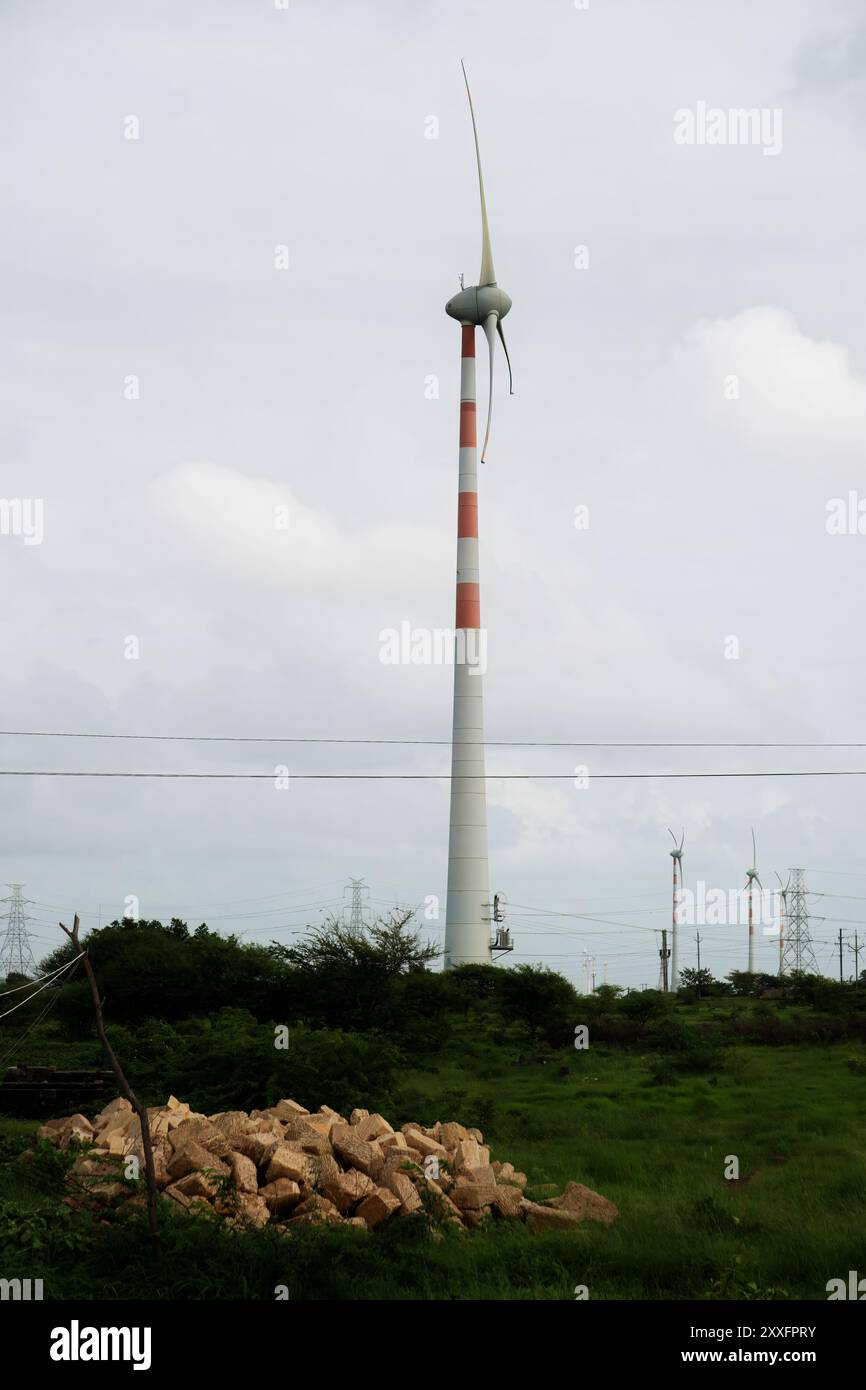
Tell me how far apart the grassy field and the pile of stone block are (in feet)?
1.86

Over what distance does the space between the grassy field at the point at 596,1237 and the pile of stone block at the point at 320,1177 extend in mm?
567

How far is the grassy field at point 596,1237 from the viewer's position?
47.5 feet

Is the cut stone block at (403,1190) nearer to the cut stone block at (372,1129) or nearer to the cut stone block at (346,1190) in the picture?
the cut stone block at (346,1190)

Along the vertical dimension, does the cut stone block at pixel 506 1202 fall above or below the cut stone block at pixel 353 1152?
below

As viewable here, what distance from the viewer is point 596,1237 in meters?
16.2

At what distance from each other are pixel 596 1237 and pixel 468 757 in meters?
44.3

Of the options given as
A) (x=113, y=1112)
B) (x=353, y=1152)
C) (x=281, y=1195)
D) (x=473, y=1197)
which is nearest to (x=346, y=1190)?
(x=281, y=1195)

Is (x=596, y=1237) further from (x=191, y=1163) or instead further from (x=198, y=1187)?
(x=191, y=1163)

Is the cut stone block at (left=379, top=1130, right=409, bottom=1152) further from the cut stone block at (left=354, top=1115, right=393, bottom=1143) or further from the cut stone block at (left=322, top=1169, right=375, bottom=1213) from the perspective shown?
the cut stone block at (left=322, top=1169, right=375, bottom=1213)

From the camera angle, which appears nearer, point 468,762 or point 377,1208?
point 377,1208

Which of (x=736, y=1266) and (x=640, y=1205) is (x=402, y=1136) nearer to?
(x=640, y=1205)

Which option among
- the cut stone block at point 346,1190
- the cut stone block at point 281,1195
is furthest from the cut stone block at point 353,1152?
the cut stone block at point 281,1195
